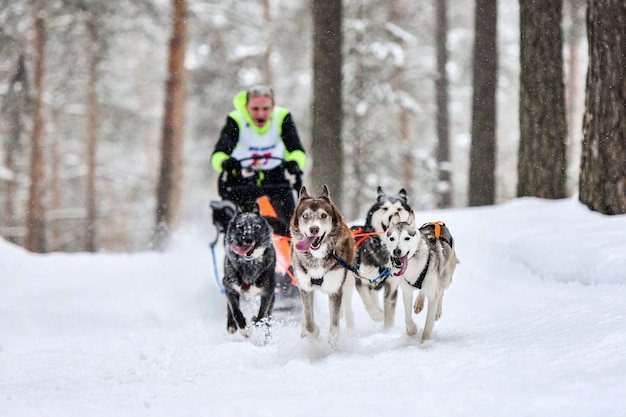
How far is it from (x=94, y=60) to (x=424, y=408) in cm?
1782

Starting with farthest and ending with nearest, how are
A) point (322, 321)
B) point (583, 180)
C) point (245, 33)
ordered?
1. point (245, 33)
2. point (583, 180)
3. point (322, 321)

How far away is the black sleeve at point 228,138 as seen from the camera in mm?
6406

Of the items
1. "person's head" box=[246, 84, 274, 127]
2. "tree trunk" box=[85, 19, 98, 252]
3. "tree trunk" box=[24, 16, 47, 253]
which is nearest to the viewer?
"person's head" box=[246, 84, 274, 127]

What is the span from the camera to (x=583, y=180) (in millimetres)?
7445

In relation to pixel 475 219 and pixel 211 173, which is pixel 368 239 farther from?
pixel 211 173

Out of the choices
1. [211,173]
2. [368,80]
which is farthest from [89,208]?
[368,80]

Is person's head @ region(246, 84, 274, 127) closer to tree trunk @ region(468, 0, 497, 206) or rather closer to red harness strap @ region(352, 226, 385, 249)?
red harness strap @ region(352, 226, 385, 249)

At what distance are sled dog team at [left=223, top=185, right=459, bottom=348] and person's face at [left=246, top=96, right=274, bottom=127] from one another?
1.39 m

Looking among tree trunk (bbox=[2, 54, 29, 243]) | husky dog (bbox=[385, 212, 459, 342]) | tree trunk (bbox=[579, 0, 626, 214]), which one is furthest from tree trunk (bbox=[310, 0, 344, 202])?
tree trunk (bbox=[2, 54, 29, 243])

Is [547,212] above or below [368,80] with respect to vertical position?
below

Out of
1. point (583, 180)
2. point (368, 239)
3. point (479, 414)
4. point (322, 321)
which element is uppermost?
point (583, 180)

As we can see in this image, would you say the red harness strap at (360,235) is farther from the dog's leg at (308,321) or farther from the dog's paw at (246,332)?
the dog's paw at (246,332)

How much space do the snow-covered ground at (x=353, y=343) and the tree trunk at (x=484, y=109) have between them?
137 inches

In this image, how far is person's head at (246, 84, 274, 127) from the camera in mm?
6363
